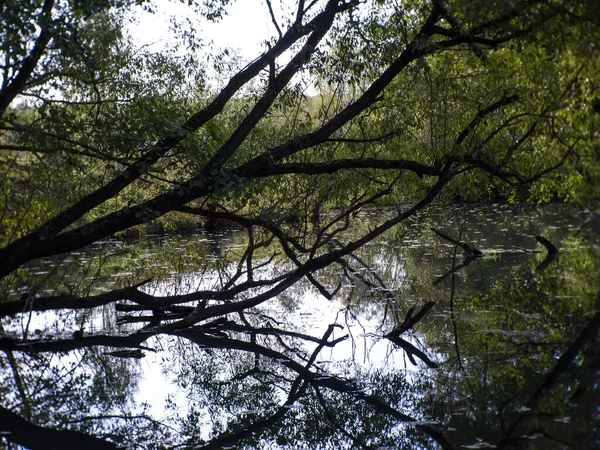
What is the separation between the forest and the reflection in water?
4 cm

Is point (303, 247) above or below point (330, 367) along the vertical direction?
above

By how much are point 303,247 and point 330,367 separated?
2551 millimetres

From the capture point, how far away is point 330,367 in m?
8.65

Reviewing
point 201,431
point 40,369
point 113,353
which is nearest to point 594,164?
point 201,431

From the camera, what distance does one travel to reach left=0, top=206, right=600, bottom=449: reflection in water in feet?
21.0

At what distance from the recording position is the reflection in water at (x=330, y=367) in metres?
6.41

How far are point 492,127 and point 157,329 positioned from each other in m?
6.25

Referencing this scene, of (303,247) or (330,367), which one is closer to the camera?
(330,367)

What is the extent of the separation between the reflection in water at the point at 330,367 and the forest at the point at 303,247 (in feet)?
0.13

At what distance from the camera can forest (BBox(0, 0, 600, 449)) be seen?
686 centimetres

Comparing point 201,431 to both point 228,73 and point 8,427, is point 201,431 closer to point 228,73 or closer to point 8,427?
point 8,427

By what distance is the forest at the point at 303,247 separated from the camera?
22.5 ft

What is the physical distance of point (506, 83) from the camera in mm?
10008

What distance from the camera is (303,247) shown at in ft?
35.3
